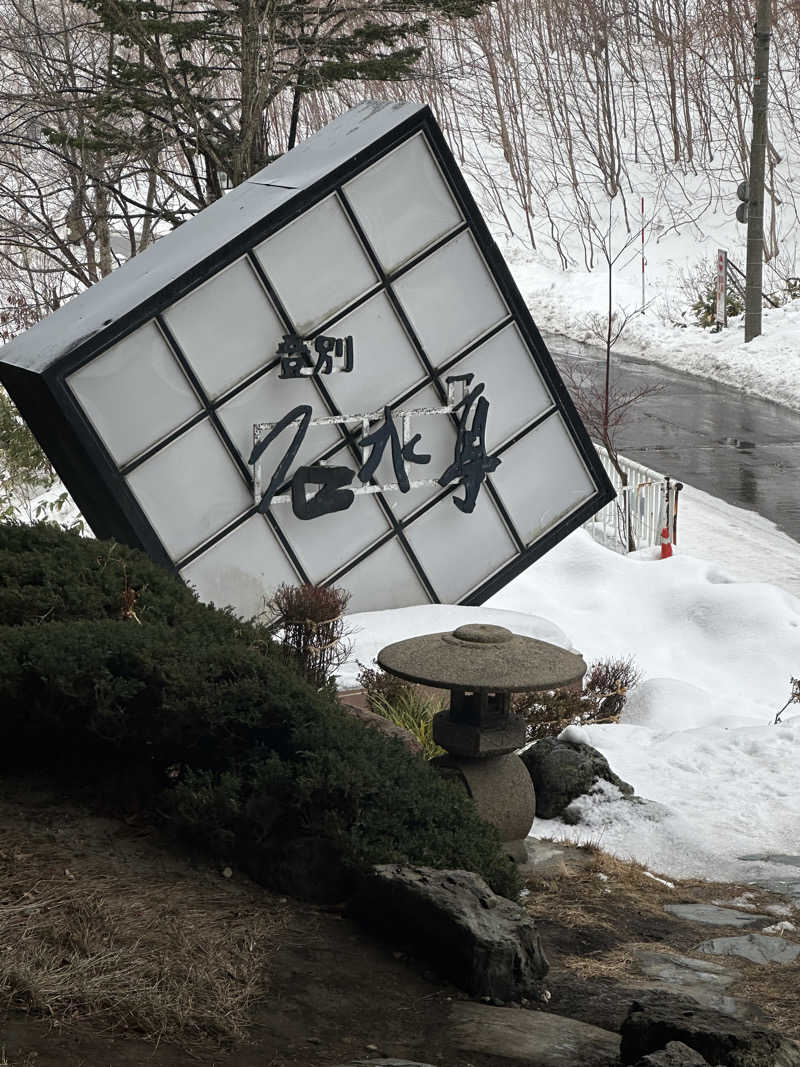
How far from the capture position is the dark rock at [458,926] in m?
4.38

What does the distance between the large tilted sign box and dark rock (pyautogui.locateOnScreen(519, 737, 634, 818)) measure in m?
3.70

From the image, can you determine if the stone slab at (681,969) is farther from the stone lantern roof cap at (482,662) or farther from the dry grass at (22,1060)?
the dry grass at (22,1060)

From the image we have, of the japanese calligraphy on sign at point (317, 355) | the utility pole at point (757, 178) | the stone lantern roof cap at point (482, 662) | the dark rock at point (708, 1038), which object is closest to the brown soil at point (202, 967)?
the dark rock at point (708, 1038)

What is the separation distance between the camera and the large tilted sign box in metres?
9.85

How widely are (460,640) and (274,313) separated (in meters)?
4.39

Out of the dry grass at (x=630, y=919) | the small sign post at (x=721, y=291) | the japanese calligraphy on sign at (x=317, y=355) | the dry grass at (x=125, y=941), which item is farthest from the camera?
the small sign post at (x=721, y=291)

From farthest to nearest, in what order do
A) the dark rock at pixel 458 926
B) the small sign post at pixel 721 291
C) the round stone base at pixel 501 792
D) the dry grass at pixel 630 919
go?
the small sign post at pixel 721 291 < the round stone base at pixel 501 792 < the dry grass at pixel 630 919 < the dark rock at pixel 458 926

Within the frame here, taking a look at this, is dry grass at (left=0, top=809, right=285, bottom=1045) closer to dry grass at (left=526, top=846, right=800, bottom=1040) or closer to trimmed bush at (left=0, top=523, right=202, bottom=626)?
dry grass at (left=526, top=846, right=800, bottom=1040)

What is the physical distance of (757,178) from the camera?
2609cm

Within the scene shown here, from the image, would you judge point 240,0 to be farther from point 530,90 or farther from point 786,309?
point 530,90

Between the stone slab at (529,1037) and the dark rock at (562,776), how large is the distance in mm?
3090

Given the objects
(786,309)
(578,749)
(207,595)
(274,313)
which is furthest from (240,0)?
(786,309)

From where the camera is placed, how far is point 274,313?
10.3 m

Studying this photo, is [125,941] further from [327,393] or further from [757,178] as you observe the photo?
[757,178]
